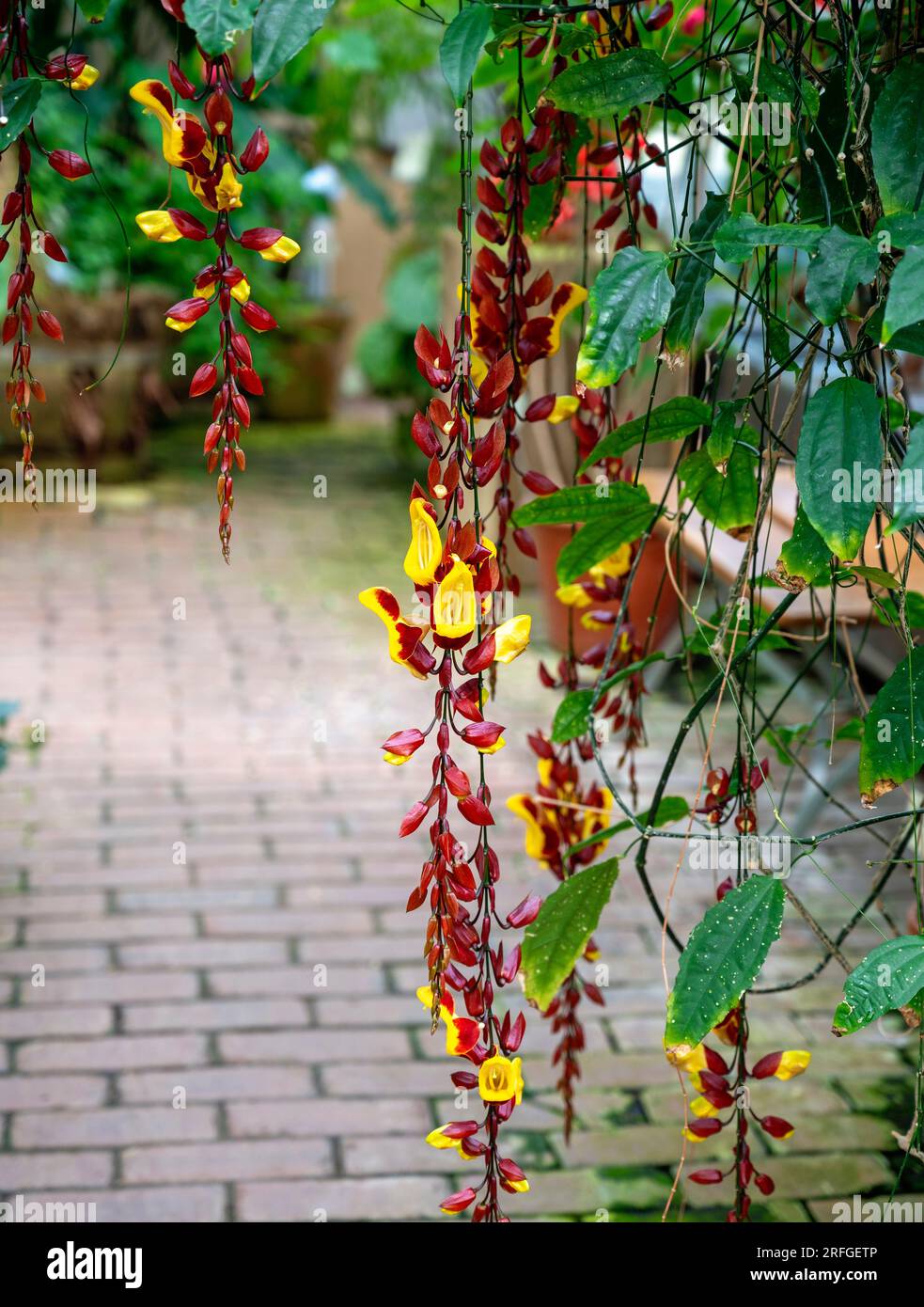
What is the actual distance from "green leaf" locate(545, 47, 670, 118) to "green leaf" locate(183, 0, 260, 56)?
0.33 metres

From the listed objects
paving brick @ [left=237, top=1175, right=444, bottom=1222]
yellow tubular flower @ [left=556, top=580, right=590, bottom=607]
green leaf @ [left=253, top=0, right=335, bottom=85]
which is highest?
yellow tubular flower @ [left=556, top=580, right=590, bottom=607]

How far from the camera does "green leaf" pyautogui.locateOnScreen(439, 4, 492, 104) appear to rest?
3.06 ft

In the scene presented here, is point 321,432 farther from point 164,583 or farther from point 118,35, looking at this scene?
point 164,583

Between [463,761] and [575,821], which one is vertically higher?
[463,761]

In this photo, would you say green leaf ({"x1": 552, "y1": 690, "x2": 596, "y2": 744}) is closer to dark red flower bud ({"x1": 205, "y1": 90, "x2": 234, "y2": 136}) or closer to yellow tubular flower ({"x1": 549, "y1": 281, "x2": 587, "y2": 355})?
yellow tubular flower ({"x1": 549, "y1": 281, "x2": 587, "y2": 355})

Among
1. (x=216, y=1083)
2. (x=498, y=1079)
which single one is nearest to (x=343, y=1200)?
(x=216, y=1083)

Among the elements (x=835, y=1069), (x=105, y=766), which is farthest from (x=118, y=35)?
(x=835, y=1069)

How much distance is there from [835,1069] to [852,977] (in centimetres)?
164

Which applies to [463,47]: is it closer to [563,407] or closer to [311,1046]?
[563,407]

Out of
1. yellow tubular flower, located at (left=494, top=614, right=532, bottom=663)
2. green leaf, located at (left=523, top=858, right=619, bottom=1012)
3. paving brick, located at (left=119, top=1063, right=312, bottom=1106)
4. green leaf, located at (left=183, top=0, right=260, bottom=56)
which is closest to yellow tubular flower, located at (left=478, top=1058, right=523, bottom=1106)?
green leaf, located at (left=523, top=858, right=619, bottom=1012)

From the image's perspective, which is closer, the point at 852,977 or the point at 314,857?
the point at 852,977

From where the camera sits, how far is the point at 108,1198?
83.3 inches

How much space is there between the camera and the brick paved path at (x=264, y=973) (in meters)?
2.22

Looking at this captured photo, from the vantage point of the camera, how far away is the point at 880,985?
3.38 feet
